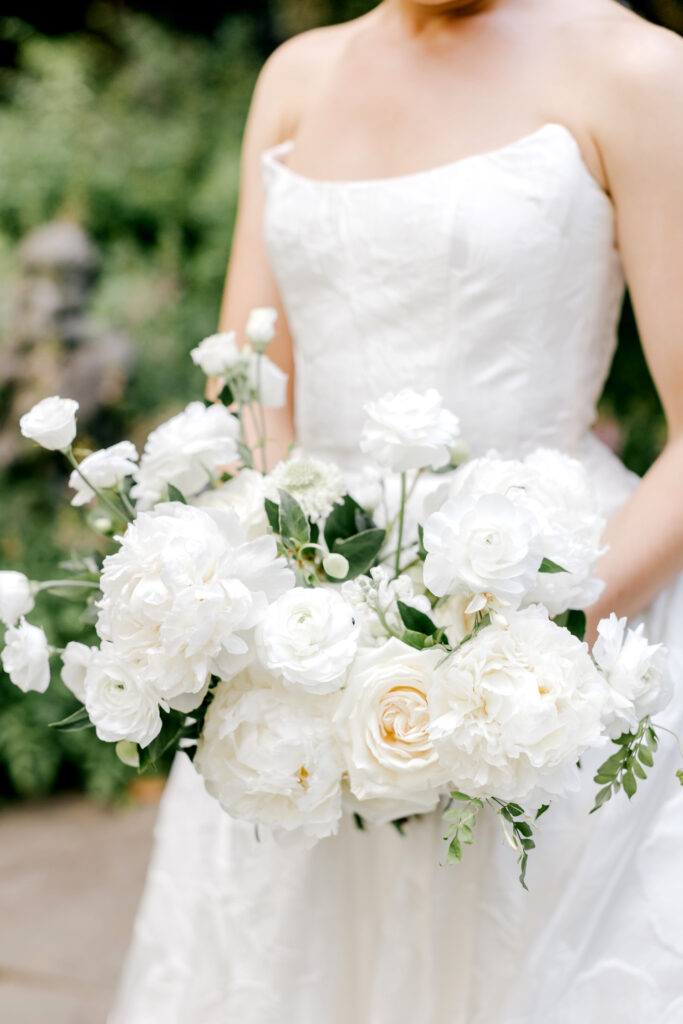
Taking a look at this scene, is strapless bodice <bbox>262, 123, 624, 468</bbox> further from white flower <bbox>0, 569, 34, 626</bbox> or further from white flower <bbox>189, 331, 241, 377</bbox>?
white flower <bbox>0, 569, 34, 626</bbox>

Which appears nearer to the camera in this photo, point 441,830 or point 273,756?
point 273,756

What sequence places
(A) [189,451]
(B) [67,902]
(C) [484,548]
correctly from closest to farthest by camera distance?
1. (C) [484,548]
2. (A) [189,451]
3. (B) [67,902]

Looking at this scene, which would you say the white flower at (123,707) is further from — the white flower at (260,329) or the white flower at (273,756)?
the white flower at (260,329)

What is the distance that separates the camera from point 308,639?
0.83 metres

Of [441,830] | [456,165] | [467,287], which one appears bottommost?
[441,830]

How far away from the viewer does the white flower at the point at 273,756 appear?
34.6 inches

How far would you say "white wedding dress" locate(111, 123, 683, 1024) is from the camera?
1.12 metres

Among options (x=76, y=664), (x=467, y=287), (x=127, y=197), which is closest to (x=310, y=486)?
(x=76, y=664)

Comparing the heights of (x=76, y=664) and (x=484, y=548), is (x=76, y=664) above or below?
below

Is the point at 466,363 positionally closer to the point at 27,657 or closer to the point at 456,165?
the point at 456,165

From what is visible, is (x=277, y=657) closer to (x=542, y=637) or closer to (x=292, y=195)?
(x=542, y=637)

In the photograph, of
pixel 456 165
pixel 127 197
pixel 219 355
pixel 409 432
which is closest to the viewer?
pixel 409 432

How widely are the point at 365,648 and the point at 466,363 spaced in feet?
1.63

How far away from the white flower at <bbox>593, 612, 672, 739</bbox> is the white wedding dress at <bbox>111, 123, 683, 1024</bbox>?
28 cm
